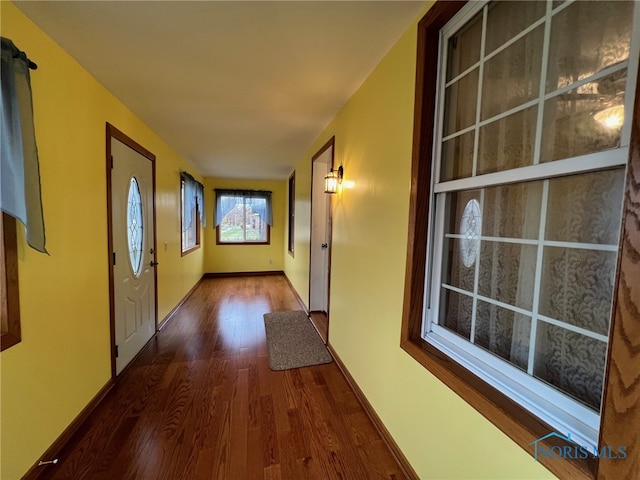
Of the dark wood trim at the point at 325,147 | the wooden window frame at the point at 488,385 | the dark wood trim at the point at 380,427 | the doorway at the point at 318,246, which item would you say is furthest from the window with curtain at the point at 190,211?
the wooden window frame at the point at 488,385

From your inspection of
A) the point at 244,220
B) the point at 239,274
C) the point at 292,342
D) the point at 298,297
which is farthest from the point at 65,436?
the point at 244,220

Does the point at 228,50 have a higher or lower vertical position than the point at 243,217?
higher

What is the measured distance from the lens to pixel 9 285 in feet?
4.05

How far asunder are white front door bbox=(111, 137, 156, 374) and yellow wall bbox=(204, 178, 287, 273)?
132 inches

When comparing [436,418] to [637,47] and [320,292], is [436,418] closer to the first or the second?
[637,47]

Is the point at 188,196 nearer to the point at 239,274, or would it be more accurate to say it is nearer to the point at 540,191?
the point at 239,274

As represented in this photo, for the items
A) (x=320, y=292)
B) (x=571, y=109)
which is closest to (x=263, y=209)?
(x=320, y=292)

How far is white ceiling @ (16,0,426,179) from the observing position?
1.29m

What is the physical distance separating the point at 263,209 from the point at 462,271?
566 centimetres

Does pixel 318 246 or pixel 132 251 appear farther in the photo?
pixel 318 246

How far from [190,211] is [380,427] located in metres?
4.29

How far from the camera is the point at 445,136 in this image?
52.6 inches

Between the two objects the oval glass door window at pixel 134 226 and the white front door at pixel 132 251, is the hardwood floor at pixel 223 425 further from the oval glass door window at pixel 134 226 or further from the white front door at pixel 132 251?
the oval glass door window at pixel 134 226

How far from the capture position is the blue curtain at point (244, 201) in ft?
20.2
